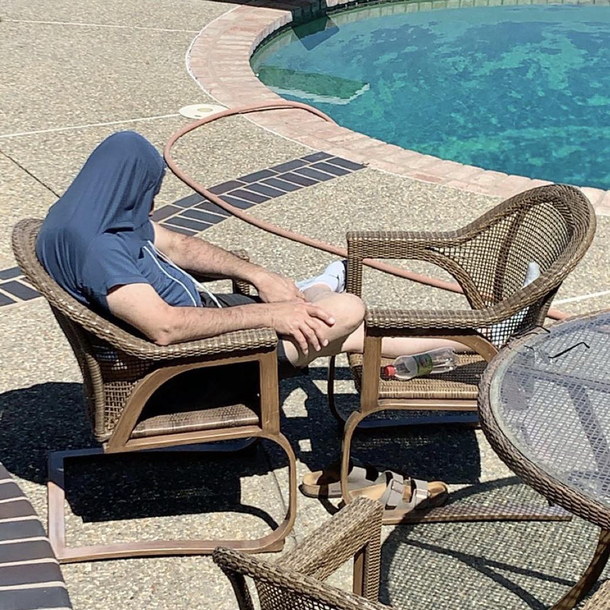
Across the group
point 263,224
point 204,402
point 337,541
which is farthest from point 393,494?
point 263,224

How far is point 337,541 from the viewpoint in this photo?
185cm

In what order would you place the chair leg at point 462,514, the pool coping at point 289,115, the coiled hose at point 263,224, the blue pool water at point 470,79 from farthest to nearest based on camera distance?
1. the blue pool water at point 470,79
2. the pool coping at point 289,115
3. the coiled hose at point 263,224
4. the chair leg at point 462,514

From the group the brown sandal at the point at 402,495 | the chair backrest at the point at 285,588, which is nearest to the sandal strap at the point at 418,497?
the brown sandal at the point at 402,495

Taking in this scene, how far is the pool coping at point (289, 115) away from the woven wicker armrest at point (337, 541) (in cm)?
372

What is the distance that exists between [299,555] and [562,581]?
1.26 metres

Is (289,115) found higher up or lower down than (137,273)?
lower down

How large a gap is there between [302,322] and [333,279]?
0.53 m

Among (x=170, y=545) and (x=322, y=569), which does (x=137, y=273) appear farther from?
(x=322, y=569)

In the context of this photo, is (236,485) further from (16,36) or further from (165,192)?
(16,36)

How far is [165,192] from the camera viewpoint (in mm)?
5320

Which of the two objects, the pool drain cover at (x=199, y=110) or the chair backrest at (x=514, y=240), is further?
the pool drain cover at (x=199, y=110)

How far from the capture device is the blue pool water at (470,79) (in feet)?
27.0

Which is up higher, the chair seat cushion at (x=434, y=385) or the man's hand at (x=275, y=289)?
the man's hand at (x=275, y=289)

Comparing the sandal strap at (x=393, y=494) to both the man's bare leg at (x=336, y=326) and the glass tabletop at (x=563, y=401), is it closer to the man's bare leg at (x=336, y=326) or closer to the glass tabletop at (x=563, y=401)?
the man's bare leg at (x=336, y=326)
